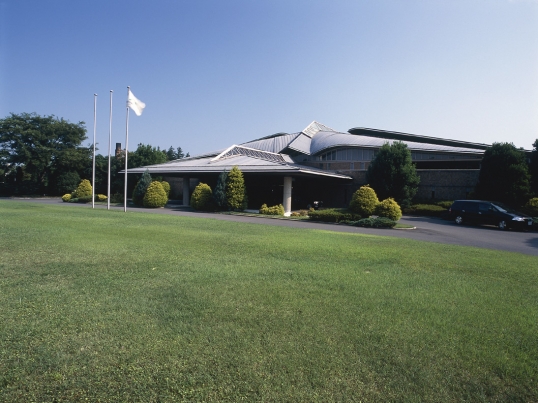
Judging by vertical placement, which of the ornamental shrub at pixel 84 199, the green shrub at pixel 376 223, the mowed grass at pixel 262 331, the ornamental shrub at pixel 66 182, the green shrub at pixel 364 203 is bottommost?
the mowed grass at pixel 262 331

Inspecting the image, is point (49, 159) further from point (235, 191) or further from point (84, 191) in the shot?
point (235, 191)

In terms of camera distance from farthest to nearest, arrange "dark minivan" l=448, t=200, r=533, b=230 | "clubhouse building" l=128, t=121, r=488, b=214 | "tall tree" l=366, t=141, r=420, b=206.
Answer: "clubhouse building" l=128, t=121, r=488, b=214, "tall tree" l=366, t=141, r=420, b=206, "dark minivan" l=448, t=200, r=533, b=230

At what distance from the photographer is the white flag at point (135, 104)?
22609 mm

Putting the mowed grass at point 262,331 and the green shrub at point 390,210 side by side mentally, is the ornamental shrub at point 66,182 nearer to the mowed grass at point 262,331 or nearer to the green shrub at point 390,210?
the green shrub at point 390,210

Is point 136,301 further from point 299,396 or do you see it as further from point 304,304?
point 299,396

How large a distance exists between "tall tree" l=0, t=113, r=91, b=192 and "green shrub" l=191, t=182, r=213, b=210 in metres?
27.7

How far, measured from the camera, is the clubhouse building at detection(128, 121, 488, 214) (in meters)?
28.0

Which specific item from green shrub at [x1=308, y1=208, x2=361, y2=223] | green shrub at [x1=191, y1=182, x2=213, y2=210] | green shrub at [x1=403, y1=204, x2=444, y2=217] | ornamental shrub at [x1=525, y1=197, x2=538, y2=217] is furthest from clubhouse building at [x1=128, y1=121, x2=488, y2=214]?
ornamental shrub at [x1=525, y1=197, x2=538, y2=217]

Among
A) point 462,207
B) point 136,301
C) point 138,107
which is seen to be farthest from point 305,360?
point 138,107

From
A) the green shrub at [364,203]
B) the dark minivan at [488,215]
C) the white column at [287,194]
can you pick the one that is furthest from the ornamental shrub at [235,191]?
the dark minivan at [488,215]

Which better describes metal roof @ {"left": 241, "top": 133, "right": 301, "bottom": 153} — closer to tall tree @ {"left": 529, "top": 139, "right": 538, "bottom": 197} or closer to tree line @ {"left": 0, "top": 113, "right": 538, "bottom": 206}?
tree line @ {"left": 0, "top": 113, "right": 538, "bottom": 206}

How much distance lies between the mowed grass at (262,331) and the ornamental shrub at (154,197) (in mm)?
22247

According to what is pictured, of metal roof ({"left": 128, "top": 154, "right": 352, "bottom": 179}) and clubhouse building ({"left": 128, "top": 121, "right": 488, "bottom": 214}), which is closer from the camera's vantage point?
metal roof ({"left": 128, "top": 154, "right": 352, "bottom": 179})

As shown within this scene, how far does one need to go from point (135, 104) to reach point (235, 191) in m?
8.52
